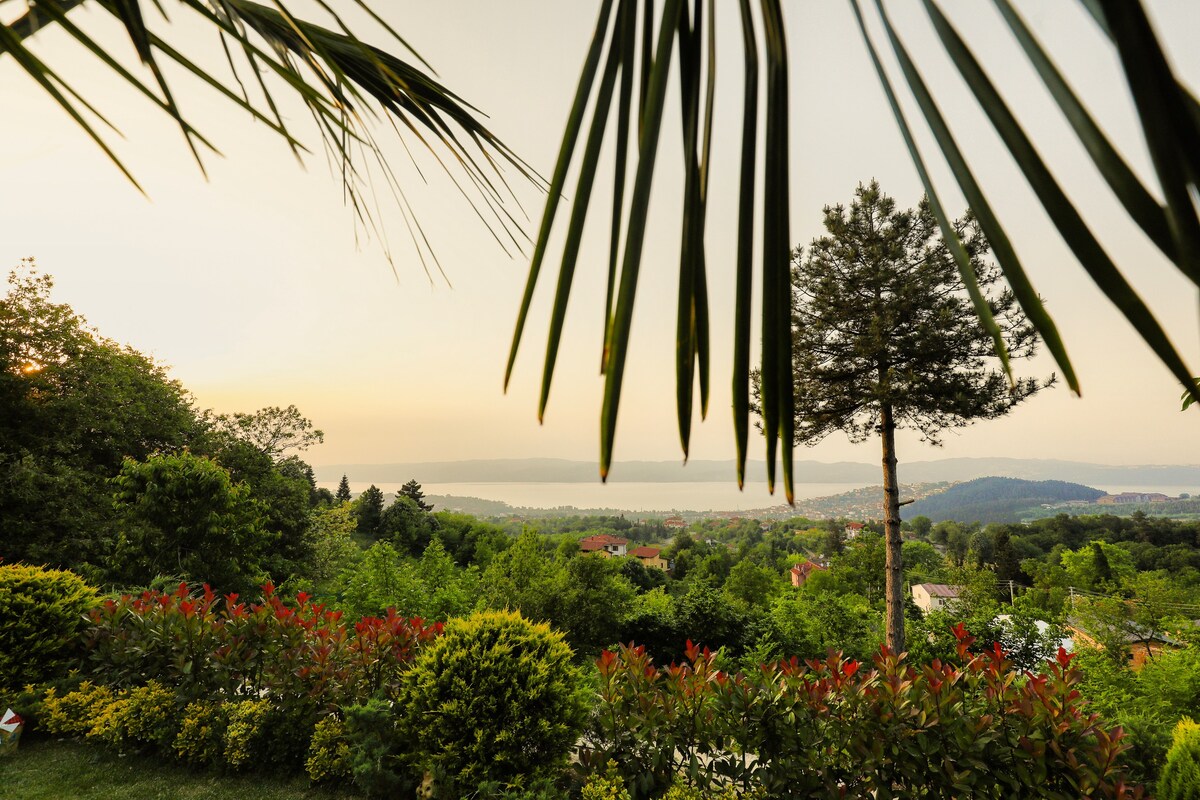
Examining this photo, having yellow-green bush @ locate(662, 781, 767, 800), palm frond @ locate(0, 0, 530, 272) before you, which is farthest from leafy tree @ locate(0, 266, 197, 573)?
palm frond @ locate(0, 0, 530, 272)

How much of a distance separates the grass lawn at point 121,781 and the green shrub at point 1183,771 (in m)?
4.54

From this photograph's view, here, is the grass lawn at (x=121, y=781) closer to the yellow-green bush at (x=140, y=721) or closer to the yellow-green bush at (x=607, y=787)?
the yellow-green bush at (x=140, y=721)

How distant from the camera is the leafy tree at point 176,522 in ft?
24.6

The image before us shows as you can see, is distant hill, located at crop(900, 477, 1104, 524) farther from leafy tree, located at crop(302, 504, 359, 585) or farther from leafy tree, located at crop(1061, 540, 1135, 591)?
leafy tree, located at crop(302, 504, 359, 585)

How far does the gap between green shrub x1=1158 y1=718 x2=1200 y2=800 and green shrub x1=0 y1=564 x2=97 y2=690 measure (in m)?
7.60

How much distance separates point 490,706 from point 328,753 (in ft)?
4.09

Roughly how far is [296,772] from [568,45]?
186 inches

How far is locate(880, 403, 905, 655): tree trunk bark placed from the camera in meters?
9.33

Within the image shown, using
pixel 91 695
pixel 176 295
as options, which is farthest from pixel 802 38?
pixel 176 295

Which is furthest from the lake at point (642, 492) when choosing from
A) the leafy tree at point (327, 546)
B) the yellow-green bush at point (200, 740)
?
the yellow-green bush at point (200, 740)

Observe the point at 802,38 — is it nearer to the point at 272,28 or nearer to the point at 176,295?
the point at 272,28

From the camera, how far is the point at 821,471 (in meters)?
108

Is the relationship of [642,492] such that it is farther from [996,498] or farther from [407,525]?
[996,498]

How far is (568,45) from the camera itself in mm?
1001
